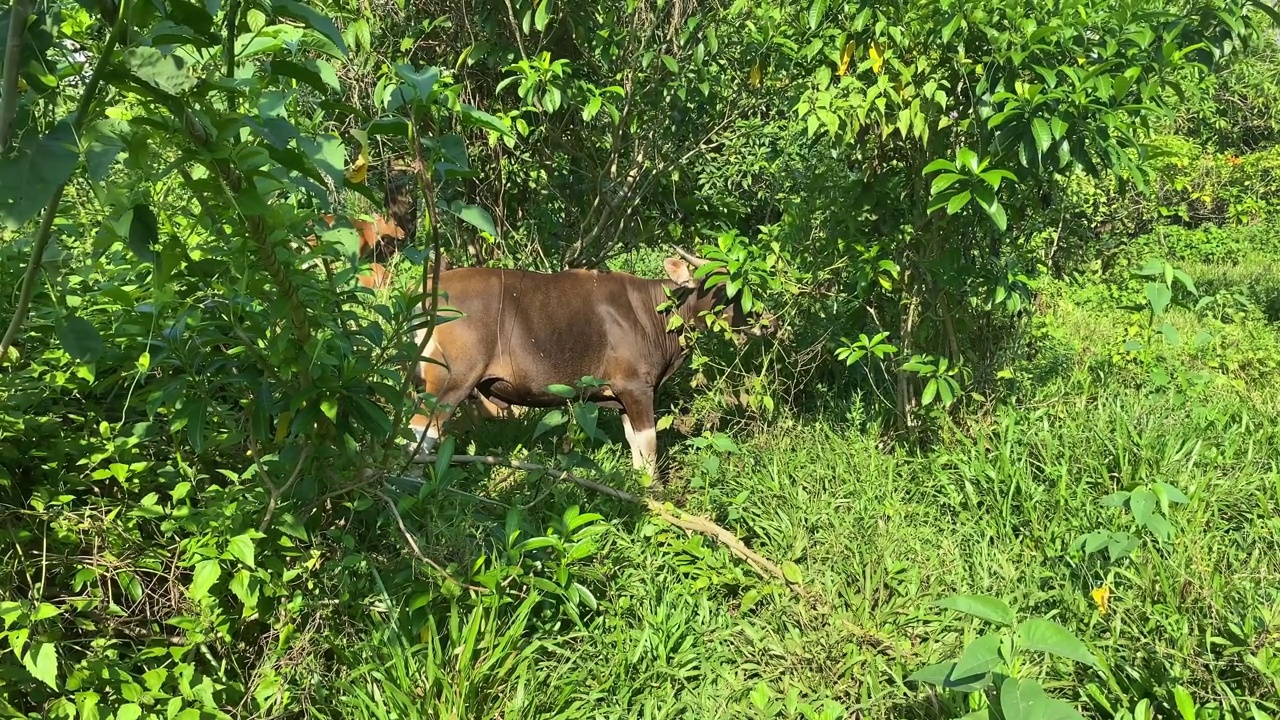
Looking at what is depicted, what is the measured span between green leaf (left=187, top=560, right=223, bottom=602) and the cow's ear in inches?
106

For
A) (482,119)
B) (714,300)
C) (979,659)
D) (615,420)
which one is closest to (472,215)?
(482,119)

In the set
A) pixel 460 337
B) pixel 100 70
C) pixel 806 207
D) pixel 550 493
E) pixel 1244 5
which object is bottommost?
pixel 550 493

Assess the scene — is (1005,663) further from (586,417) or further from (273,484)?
(273,484)

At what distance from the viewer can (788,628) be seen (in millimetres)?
2883

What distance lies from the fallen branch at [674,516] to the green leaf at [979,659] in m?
1.13

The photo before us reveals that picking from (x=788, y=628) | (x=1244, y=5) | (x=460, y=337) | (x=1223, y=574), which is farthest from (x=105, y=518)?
(x=1244, y=5)

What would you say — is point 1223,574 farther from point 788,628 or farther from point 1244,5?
point 1244,5

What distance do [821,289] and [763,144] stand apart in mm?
1708

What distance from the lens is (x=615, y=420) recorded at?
195 inches

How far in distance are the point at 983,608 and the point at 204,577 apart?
2.02 metres

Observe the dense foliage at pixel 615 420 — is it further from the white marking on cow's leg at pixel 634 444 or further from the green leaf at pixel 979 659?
the white marking on cow's leg at pixel 634 444

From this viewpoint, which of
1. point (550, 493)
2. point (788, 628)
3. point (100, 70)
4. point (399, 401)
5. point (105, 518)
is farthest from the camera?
point (550, 493)

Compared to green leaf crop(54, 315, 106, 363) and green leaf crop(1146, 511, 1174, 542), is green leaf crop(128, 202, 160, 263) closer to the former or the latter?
green leaf crop(54, 315, 106, 363)

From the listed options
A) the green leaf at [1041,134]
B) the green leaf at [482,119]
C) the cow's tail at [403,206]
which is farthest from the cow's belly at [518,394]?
the green leaf at [482,119]
